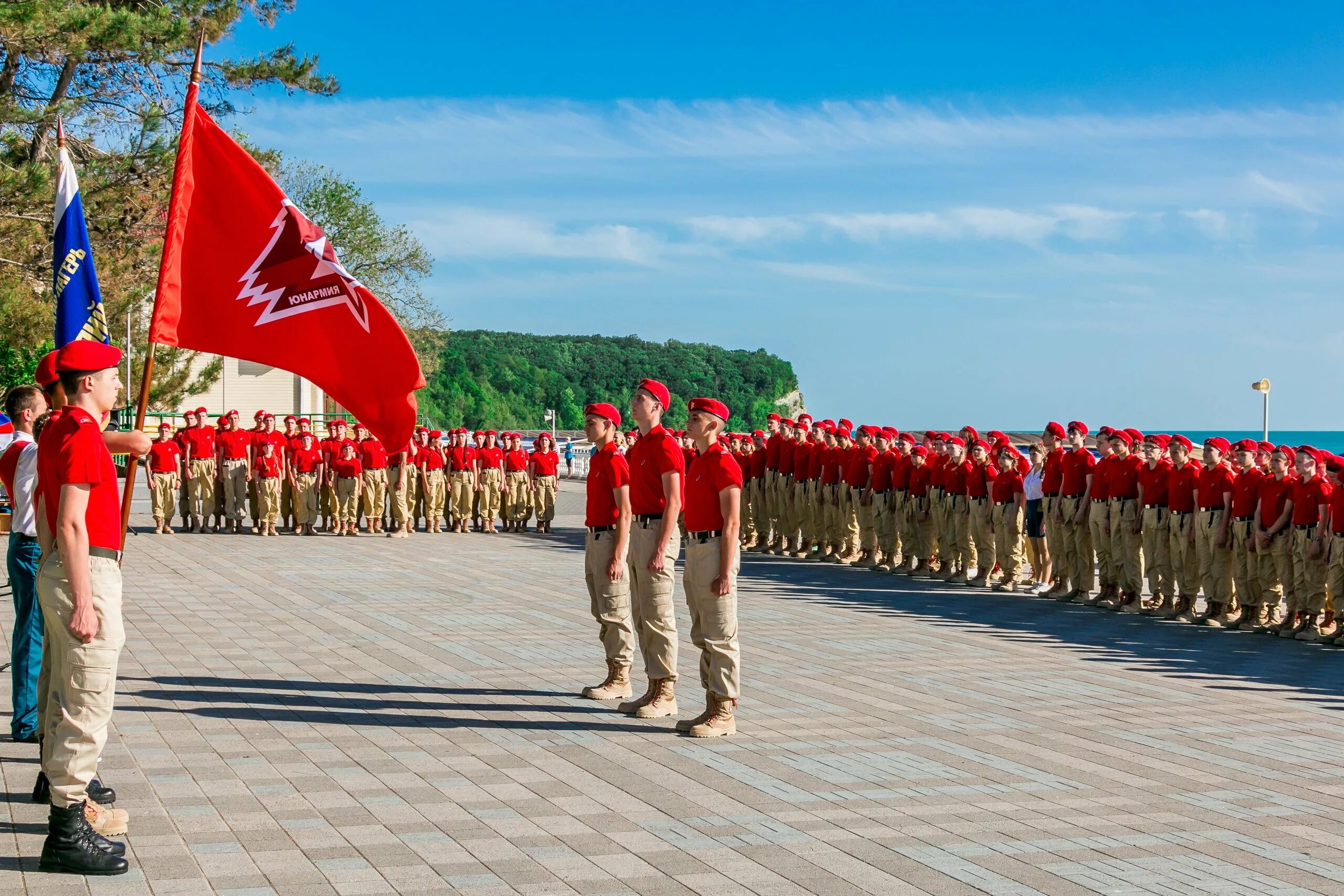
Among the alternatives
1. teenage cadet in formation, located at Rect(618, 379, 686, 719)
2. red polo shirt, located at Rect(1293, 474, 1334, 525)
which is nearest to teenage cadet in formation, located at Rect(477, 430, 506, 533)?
red polo shirt, located at Rect(1293, 474, 1334, 525)

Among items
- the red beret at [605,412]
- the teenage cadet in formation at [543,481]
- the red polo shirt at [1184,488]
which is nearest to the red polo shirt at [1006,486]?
the red polo shirt at [1184,488]

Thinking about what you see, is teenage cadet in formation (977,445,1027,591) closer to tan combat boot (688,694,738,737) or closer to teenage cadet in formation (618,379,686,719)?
teenage cadet in formation (618,379,686,719)

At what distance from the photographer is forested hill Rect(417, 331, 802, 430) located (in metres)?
110

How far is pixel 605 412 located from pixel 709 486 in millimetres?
1474

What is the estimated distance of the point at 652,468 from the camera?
29.0 ft

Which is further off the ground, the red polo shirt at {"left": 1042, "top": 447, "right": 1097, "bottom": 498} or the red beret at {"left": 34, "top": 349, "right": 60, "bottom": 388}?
the red beret at {"left": 34, "top": 349, "right": 60, "bottom": 388}

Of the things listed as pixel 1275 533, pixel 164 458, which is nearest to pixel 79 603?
pixel 1275 533

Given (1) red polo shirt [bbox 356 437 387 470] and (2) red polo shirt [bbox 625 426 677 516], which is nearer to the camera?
(2) red polo shirt [bbox 625 426 677 516]

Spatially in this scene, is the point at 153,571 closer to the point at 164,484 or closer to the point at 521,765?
the point at 164,484

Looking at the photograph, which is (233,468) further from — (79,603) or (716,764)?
(79,603)

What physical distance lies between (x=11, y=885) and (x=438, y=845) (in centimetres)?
161

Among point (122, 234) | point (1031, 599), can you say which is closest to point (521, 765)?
point (1031, 599)

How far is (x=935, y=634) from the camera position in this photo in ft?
42.3

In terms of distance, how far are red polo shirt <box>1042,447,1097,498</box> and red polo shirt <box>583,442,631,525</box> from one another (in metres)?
8.44
